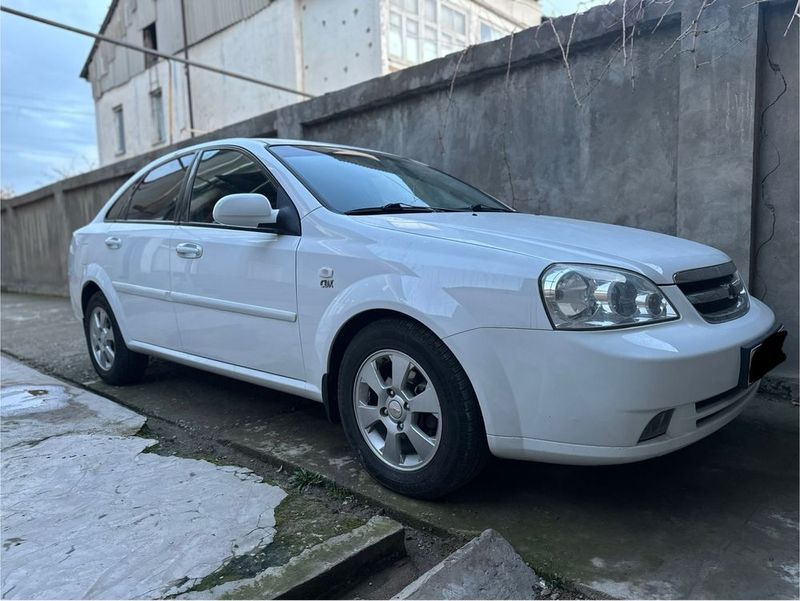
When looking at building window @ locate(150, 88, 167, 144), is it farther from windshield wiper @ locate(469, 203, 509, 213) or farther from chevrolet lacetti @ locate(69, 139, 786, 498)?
windshield wiper @ locate(469, 203, 509, 213)

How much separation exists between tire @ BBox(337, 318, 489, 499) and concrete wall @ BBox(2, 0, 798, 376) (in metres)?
2.44

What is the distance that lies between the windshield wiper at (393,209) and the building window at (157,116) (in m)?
18.3

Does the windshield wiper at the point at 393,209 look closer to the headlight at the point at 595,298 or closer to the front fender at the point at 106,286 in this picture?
the headlight at the point at 595,298

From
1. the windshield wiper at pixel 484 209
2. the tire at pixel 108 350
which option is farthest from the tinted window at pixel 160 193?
the windshield wiper at pixel 484 209

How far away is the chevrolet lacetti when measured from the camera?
6.68 ft

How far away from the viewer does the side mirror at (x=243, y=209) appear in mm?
2770

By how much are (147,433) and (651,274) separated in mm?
2696

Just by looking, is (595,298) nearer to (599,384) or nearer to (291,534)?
(599,384)

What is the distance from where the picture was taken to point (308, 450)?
2982 millimetres

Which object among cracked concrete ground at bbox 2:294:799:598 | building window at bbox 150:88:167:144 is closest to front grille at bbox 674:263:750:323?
cracked concrete ground at bbox 2:294:799:598

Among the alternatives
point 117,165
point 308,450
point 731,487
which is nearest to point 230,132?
point 117,165

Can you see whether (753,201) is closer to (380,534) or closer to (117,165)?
(380,534)

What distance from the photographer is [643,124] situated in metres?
4.04

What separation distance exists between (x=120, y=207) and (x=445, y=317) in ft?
10.6
